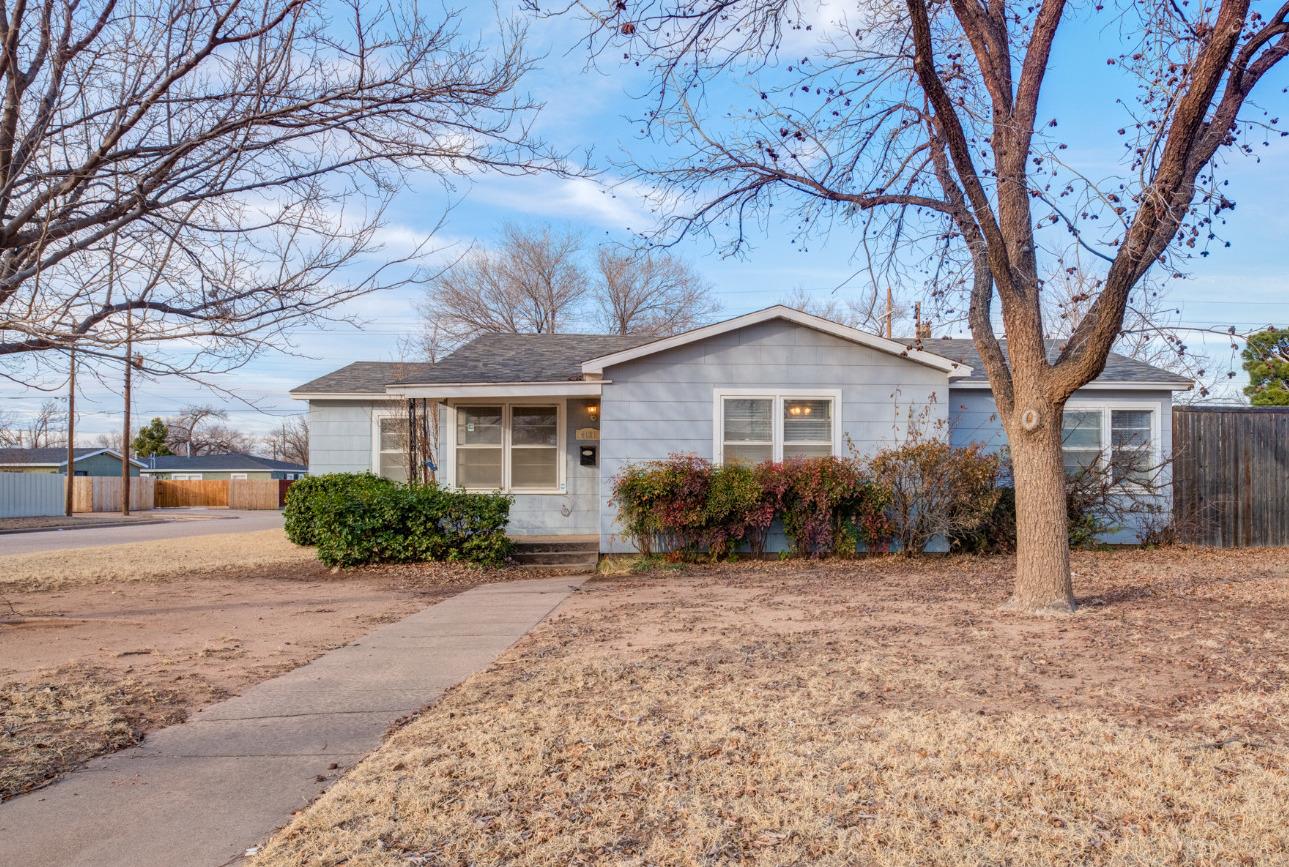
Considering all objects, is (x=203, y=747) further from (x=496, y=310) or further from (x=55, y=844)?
(x=496, y=310)

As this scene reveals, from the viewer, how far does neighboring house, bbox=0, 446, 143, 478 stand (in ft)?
160

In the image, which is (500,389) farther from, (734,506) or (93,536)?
(93,536)

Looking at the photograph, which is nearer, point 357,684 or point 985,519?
point 357,684

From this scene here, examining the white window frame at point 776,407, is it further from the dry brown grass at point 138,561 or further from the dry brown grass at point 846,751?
the dry brown grass at point 138,561

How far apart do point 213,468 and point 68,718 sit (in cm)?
5921

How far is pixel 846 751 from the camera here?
4.38 m

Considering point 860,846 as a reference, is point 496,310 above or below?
above

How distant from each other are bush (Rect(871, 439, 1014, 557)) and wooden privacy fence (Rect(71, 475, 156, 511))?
3422cm

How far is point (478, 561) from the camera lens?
12.6 meters

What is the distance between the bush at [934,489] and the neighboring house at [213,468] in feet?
176

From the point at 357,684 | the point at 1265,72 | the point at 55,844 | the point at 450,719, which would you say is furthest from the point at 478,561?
the point at 1265,72

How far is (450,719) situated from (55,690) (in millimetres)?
2800

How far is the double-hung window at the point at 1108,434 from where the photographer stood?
14312 millimetres

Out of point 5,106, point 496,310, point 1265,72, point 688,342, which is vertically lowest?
point 688,342
